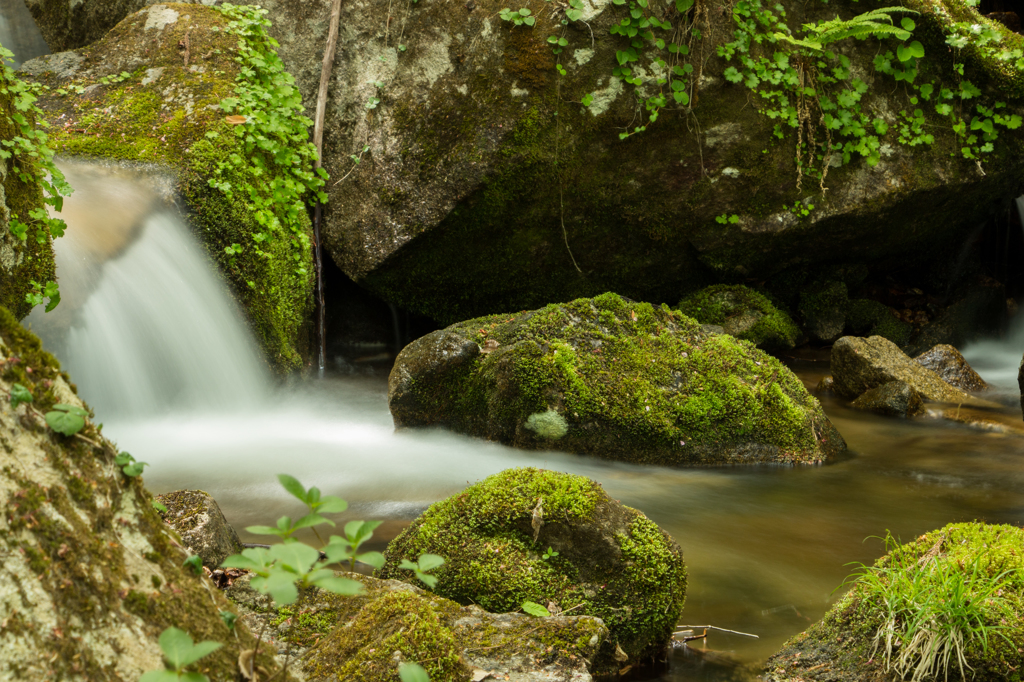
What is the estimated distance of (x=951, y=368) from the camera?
25.3ft

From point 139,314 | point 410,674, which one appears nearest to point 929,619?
point 410,674

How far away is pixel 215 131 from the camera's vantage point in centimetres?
630

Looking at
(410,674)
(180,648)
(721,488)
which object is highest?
(180,648)

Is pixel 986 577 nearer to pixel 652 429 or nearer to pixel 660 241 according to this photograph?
pixel 652 429

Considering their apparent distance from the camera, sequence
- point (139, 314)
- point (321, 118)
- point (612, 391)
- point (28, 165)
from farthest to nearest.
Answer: point (321, 118) → point (139, 314) → point (612, 391) → point (28, 165)

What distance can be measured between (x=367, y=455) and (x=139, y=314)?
215 cm

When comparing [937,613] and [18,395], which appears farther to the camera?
[937,613]

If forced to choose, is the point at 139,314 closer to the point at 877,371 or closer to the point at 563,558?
the point at 563,558

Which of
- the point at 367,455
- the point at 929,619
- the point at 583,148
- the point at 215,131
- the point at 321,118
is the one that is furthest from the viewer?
the point at 321,118

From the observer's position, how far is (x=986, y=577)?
97.8 inches

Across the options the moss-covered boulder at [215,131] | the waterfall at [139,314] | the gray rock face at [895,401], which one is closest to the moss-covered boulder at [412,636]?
the waterfall at [139,314]

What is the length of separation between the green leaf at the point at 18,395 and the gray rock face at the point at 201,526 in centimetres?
138

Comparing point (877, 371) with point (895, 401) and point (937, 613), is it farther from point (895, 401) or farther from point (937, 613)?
point (937, 613)

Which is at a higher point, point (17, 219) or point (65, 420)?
point (17, 219)
